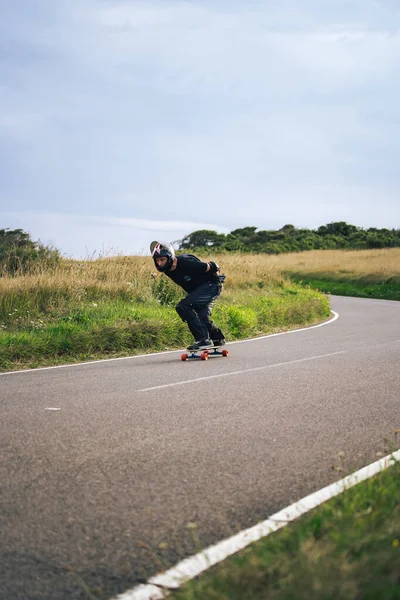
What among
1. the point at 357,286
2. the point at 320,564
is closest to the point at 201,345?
the point at 320,564

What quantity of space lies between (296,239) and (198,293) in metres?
74.8

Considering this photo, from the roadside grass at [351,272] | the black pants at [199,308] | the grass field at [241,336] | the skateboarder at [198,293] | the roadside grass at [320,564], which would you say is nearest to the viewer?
the roadside grass at [320,564]

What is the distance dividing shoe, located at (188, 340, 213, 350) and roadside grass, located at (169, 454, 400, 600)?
8.94 m

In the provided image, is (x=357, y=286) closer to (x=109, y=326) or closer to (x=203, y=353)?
(x=109, y=326)

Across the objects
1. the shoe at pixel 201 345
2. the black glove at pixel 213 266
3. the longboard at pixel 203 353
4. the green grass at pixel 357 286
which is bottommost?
the green grass at pixel 357 286

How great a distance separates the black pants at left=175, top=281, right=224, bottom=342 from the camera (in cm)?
1336

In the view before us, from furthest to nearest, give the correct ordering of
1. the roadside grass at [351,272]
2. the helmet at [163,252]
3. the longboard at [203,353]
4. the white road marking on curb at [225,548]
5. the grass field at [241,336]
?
1. the roadside grass at [351,272]
2. the longboard at [203,353]
3. the helmet at [163,252]
4. the white road marking on curb at [225,548]
5. the grass field at [241,336]

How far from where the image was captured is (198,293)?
1343 centimetres

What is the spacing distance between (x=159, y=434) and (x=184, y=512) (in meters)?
2.07

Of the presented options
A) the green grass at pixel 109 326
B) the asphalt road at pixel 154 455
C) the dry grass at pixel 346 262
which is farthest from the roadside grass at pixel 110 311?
the dry grass at pixel 346 262

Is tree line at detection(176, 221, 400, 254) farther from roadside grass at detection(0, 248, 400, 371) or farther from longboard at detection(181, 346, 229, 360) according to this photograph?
longboard at detection(181, 346, 229, 360)

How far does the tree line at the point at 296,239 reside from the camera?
3051 inches

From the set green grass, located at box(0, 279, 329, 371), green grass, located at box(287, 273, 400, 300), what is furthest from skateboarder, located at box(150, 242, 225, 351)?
green grass, located at box(287, 273, 400, 300)

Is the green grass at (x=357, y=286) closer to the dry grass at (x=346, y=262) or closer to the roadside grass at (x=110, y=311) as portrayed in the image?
the dry grass at (x=346, y=262)
